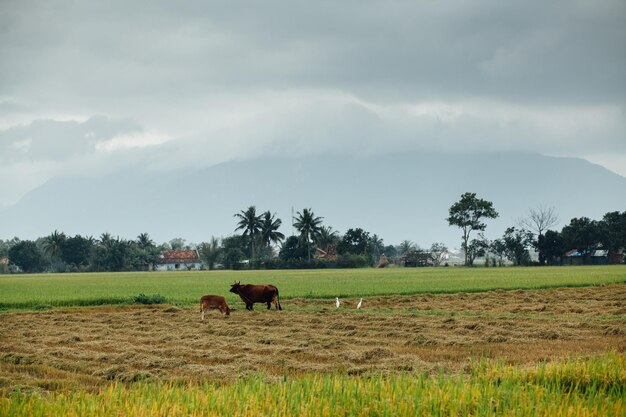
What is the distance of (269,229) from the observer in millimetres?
132250

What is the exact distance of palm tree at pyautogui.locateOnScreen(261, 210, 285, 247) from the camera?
13225 centimetres

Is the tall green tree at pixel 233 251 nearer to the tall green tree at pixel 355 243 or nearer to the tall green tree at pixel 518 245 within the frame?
the tall green tree at pixel 355 243

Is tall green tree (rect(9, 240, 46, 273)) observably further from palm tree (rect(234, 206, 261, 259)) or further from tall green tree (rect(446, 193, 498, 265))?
tall green tree (rect(446, 193, 498, 265))

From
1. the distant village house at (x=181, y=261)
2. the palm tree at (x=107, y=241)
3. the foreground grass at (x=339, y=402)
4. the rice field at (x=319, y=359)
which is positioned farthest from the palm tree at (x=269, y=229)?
the foreground grass at (x=339, y=402)

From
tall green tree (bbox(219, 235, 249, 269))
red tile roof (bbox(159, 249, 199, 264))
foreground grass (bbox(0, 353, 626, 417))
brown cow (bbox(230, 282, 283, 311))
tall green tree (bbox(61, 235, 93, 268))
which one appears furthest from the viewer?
red tile roof (bbox(159, 249, 199, 264))

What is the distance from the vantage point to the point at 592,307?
26.8 meters

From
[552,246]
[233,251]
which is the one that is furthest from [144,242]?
[552,246]

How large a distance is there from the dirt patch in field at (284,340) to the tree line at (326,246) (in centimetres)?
9168

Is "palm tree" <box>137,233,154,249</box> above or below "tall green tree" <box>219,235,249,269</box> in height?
above

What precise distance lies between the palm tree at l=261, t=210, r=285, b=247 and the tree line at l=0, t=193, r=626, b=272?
0.18 meters

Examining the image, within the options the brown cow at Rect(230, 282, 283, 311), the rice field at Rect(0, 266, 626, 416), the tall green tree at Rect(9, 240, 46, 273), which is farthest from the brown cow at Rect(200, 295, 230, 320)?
the tall green tree at Rect(9, 240, 46, 273)

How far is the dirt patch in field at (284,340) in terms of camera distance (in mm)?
13016

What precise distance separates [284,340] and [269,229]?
11541 centimetres

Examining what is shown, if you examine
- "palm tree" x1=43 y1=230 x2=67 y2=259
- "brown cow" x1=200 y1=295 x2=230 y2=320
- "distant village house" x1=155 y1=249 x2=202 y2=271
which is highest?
"palm tree" x1=43 y1=230 x2=67 y2=259
